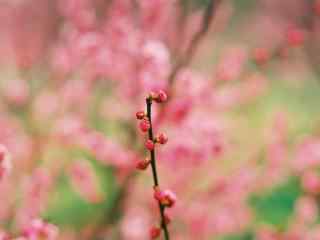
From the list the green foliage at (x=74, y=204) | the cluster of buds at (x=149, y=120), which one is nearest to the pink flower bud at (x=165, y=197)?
the cluster of buds at (x=149, y=120)

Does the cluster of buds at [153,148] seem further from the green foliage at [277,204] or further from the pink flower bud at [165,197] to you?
the green foliage at [277,204]

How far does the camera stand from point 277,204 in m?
5.66

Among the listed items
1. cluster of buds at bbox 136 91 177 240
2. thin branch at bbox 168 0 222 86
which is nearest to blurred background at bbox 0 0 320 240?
thin branch at bbox 168 0 222 86

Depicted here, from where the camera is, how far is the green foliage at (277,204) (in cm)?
543

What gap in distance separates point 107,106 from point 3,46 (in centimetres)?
306

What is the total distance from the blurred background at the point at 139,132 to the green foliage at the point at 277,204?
2 centimetres

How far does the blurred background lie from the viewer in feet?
8.00

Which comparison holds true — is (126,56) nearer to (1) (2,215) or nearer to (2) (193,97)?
(2) (193,97)

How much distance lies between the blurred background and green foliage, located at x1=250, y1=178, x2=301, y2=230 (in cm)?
2

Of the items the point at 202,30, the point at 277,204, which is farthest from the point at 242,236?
the point at 202,30

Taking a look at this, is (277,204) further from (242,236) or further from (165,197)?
(165,197)

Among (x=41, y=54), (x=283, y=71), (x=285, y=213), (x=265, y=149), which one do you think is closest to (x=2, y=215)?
(x=265, y=149)

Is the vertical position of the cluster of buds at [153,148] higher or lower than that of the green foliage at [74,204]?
lower

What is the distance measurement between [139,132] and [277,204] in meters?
3.59
